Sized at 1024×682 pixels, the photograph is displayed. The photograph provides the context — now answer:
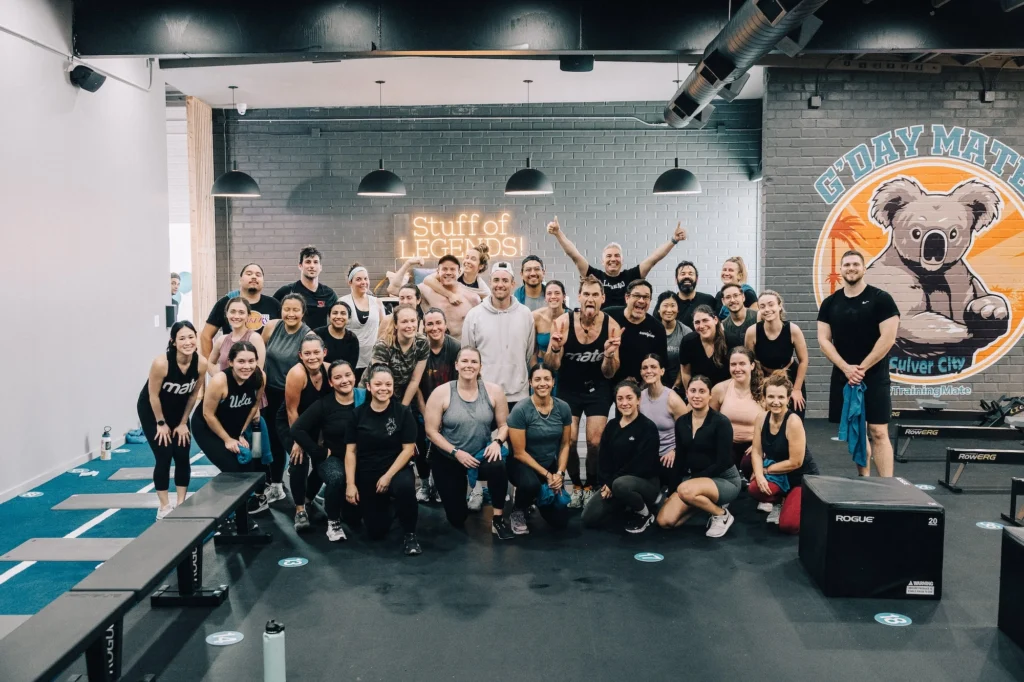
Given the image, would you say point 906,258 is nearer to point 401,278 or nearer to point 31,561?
point 401,278

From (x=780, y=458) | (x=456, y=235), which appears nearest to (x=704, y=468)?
(x=780, y=458)

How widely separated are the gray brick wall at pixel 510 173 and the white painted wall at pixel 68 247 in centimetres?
241

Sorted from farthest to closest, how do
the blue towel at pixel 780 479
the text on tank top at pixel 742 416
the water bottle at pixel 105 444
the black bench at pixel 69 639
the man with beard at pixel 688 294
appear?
the water bottle at pixel 105 444 < the man with beard at pixel 688 294 < the text on tank top at pixel 742 416 < the blue towel at pixel 780 479 < the black bench at pixel 69 639

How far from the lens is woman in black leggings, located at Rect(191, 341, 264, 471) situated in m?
4.99

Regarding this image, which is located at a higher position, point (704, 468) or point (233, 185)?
point (233, 185)

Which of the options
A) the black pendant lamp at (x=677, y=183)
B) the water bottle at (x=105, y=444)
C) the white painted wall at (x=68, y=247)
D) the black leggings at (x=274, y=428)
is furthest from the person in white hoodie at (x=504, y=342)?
the black pendant lamp at (x=677, y=183)

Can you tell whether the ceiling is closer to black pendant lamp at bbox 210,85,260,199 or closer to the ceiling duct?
black pendant lamp at bbox 210,85,260,199

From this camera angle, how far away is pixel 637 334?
5543 millimetres

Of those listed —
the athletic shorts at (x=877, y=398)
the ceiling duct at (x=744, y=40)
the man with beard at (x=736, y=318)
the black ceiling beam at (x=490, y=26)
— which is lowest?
the athletic shorts at (x=877, y=398)

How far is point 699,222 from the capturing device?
Answer: 34.8 ft

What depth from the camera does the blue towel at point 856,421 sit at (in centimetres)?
557

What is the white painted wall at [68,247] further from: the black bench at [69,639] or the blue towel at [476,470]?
the black bench at [69,639]

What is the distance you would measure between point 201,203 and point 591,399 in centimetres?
675

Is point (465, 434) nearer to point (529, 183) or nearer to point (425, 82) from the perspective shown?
point (529, 183)
